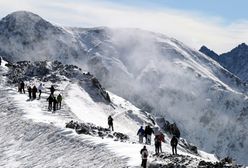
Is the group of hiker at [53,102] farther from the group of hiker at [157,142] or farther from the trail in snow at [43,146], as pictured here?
the group of hiker at [157,142]

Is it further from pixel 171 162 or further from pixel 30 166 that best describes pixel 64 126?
pixel 171 162

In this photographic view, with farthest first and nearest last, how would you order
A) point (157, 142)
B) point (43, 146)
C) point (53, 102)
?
point (53, 102)
point (43, 146)
point (157, 142)

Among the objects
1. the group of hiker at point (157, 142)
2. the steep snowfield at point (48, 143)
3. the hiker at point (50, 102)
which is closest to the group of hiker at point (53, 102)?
the hiker at point (50, 102)

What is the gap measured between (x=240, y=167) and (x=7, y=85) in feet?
195

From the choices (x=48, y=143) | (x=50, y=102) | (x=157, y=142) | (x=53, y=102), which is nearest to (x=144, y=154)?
(x=157, y=142)

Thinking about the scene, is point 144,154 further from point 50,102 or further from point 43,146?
point 50,102

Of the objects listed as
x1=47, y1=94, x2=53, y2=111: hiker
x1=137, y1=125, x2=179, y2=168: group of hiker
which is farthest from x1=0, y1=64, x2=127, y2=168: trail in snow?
x1=137, y1=125, x2=179, y2=168: group of hiker

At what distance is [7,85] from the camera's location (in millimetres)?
92062

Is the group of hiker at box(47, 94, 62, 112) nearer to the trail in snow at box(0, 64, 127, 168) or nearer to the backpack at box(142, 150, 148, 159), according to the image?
the trail in snow at box(0, 64, 127, 168)

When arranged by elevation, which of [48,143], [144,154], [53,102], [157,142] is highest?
[144,154]

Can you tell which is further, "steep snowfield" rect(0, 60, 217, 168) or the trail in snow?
the trail in snow

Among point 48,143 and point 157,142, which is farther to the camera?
point 48,143

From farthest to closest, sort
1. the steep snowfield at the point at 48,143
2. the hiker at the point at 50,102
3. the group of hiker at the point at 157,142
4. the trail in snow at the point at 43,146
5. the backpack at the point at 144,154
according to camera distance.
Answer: the hiker at the point at 50,102 → the trail in snow at the point at 43,146 → the steep snowfield at the point at 48,143 → the group of hiker at the point at 157,142 → the backpack at the point at 144,154

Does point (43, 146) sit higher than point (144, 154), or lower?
lower
